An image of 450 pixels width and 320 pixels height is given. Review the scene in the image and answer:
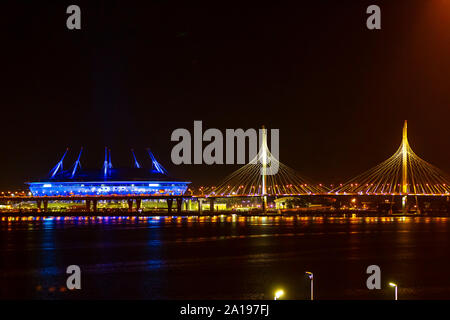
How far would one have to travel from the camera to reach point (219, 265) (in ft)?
70.4

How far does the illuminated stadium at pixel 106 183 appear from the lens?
84.4 m

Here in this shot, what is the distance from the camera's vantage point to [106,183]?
84375mm

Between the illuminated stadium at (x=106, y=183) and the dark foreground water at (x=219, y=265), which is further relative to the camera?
the illuminated stadium at (x=106, y=183)

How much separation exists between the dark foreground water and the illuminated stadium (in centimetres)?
5065

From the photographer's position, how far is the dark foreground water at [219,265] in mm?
16281

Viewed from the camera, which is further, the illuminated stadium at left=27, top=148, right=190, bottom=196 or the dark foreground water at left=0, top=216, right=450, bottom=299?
the illuminated stadium at left=27, top=148, right=190, bottom=196

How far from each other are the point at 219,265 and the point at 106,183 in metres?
→ 65.0

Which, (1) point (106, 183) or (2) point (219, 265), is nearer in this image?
(2) point (219, 265)

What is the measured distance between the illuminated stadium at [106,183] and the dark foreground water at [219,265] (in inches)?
1994

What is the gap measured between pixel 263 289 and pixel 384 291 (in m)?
3.25

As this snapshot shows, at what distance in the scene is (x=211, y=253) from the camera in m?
25.3

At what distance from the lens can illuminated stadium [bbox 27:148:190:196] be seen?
8438 centimetres
